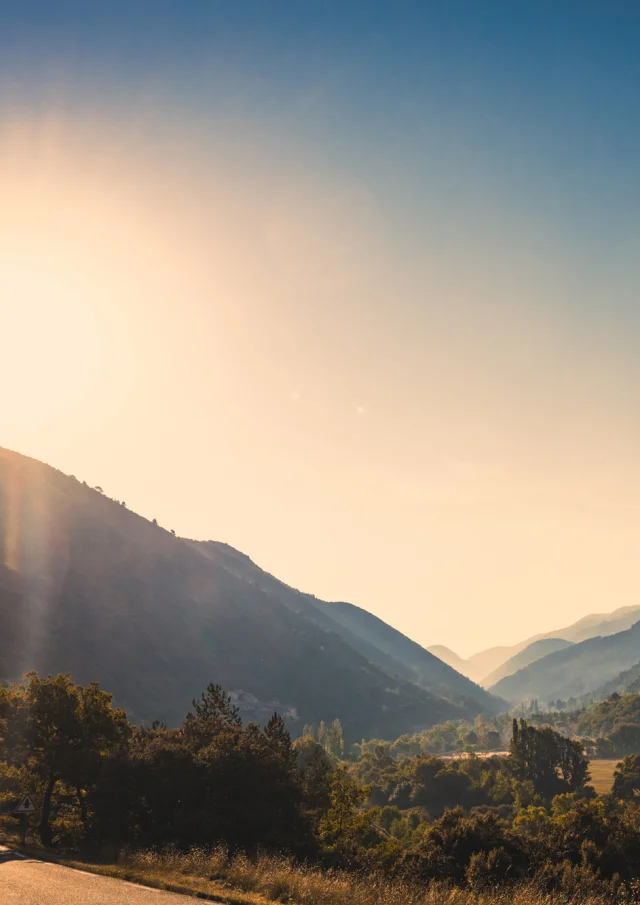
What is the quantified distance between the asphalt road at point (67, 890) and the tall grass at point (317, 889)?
2280mm

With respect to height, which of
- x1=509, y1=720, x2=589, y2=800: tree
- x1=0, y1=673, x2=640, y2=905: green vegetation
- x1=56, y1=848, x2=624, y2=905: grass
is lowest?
x1=509, y1=720, x2=589, y2=800: tree

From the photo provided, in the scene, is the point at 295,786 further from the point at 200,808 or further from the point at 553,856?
the point at 553,856

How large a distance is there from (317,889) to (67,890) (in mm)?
6899

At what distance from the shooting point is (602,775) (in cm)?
15800

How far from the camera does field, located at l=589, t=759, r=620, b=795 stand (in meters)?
134

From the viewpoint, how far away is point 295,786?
33250mm

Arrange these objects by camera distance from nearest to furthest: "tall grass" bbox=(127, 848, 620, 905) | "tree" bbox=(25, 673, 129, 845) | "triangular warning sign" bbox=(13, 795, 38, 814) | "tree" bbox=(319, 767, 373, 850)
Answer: "tall grass" bbox=(127, 848, 620, 905), "triangular warning sign" bbox=(13, 795, 38, 814), "tree" bbox=(25, 673, 129, 845), "tree" bbox=(319, 767, 373, 850)

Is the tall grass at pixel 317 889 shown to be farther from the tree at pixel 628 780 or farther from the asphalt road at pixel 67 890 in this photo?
the tree at pixel 628 780

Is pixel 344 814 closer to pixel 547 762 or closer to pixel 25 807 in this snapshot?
pixel 25 807

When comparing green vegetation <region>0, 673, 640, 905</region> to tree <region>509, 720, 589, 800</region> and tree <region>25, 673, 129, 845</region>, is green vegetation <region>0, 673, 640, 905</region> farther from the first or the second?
tree <region>509, 720, 589, 800</region>

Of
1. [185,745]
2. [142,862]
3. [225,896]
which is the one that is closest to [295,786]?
[185,745]

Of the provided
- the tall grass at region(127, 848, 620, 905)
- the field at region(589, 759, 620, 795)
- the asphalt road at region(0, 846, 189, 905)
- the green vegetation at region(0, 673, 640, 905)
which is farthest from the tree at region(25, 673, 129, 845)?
the field at region(589, 759, 620, 795)

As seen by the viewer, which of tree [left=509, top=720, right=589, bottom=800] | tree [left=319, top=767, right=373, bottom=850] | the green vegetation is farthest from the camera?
tree [left=509, top=720, right=589, bottom=800]

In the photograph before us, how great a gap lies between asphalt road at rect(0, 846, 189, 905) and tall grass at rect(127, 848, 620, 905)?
89.7 inches
